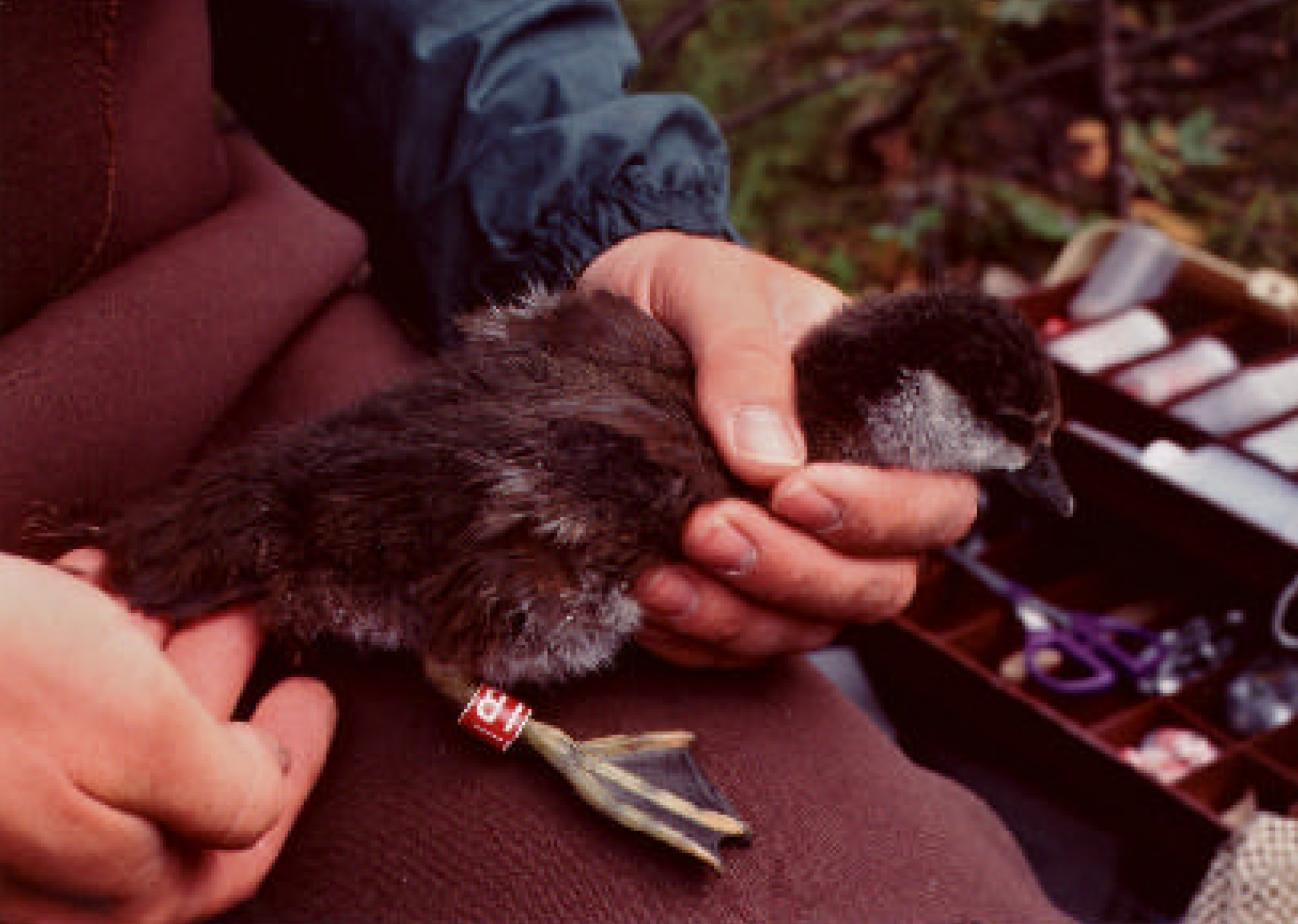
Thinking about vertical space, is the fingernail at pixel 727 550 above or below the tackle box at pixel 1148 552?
above

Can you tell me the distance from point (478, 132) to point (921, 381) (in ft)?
2.98

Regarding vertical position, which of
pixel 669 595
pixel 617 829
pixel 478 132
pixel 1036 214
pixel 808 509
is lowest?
pixel 1036 214

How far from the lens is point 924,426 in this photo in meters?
1.75

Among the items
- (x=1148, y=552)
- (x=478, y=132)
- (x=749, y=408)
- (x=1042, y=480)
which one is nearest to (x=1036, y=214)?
(x=1148, y=552)

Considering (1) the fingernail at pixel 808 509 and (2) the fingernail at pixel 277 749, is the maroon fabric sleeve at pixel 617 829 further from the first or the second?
(1) the fingernail at pixel 808 509

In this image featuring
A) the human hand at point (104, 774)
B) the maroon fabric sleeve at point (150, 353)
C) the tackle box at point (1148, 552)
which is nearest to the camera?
the human hand at point (104, 774)

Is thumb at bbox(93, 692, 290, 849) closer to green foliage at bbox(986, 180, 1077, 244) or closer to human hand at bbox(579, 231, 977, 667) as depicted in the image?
human hand at bbox(579, 231, 977, 667)

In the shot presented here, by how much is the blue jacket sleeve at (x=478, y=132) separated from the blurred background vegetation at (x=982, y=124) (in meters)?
2.19

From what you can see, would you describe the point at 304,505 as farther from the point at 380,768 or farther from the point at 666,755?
the point at 666,755

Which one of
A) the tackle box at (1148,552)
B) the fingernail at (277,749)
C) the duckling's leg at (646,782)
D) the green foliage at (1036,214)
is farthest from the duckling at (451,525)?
the green foliage at (1036,214)

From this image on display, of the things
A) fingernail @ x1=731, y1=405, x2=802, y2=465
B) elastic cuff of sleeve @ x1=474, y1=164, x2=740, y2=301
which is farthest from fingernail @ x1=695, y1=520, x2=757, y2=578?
elastic cuff of sleeve @ x1=474, y1=164, x2=740, y2=301

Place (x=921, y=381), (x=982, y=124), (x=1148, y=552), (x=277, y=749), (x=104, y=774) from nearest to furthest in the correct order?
(x=104, y=774), (x=277, y=749), (x=921, y=381), (x=1148, y=552), (x=982, y=124)

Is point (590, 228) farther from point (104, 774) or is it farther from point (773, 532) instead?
point (104, 774)

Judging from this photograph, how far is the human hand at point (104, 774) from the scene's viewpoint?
1.08 m
